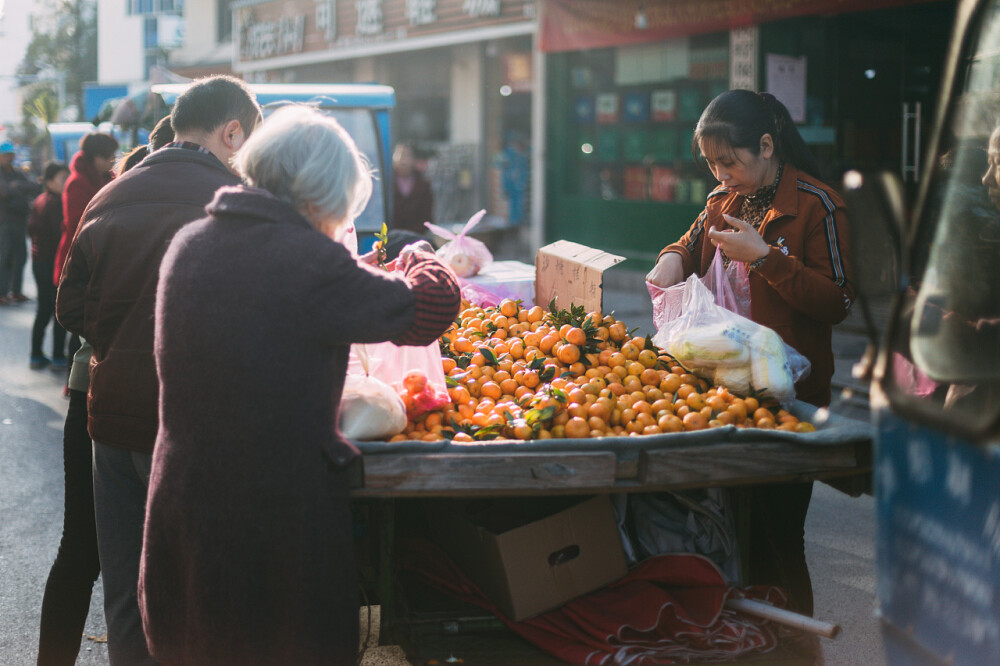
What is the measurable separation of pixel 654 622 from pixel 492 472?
31.3 inches

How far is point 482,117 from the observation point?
19.2m

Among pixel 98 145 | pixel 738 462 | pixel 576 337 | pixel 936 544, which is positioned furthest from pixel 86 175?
pixel 936 544

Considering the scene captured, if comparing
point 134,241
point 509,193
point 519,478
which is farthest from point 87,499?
point 509,193

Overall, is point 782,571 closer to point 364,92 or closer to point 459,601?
point 459,601

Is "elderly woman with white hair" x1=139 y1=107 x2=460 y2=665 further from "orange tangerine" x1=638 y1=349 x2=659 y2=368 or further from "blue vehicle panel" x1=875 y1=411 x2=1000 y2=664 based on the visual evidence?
"orange tangerine" x1=638 y1=349 x2=659 y2=368

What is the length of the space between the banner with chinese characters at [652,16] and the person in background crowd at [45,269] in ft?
25.4

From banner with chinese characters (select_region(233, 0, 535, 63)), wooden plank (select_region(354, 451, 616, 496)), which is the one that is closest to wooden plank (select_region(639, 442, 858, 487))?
wooden plank (select_region(354, 451, 616, 496))

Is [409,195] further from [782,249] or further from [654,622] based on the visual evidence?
[654,622]

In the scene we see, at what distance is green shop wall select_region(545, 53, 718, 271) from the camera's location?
13.5m

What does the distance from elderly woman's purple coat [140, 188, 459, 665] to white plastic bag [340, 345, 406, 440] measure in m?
0.36

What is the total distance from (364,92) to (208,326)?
7.75 m

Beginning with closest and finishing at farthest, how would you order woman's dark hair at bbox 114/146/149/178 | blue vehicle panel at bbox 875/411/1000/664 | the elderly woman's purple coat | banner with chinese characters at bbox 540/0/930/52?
1. blue vehicle panel at bbox 875/411/1000/664
2. the elderly woman's purple coat
3. woman's dark hair at bbox 114/146/149/178
4. banner with chinese characters at bbox 540/0/930/52

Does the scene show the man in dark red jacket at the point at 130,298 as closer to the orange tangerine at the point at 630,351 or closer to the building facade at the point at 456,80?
the orange tangerine at the point at 630,351

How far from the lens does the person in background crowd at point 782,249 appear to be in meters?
3.14
